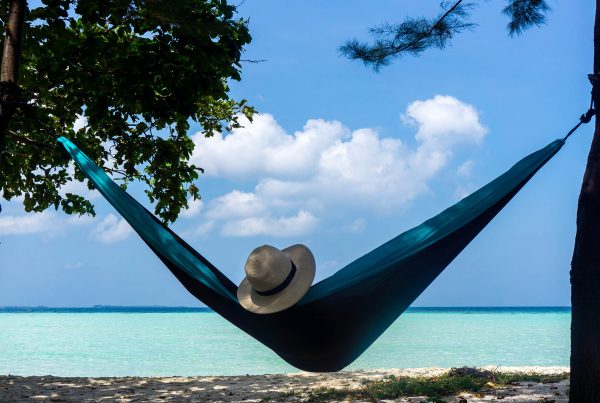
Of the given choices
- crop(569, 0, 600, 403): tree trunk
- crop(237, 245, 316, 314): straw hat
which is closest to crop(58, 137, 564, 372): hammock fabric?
crop(237, 245, 316, 314): straw hat

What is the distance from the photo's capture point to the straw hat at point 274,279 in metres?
Result: 2.54

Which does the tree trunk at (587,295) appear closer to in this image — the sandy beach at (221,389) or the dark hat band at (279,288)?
the sandy beach at (221,389)

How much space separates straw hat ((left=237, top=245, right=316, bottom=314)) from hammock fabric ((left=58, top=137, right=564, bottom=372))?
0.04 meters

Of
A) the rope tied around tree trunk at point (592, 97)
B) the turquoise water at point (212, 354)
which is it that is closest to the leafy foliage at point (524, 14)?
the rope tied around tree trunk at point (592, 97)

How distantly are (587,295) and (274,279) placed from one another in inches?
59.7

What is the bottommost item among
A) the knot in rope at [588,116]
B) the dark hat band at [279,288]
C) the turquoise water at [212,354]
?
the turquoise water at [212,354]

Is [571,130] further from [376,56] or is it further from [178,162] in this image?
[178,162]

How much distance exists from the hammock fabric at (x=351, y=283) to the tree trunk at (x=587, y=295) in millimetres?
378

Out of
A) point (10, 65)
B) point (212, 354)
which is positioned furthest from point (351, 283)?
point (212, 354)

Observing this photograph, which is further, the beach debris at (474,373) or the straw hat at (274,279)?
the beach debris at (474,373)

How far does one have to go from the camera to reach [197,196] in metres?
6.03

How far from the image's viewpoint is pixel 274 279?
8.64 feet

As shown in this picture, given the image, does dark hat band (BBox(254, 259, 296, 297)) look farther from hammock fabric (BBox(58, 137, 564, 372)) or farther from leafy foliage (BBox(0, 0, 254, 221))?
leafy foliage (BBox(0, 0, 254, 221))

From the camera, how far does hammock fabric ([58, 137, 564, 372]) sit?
8.33 ft
